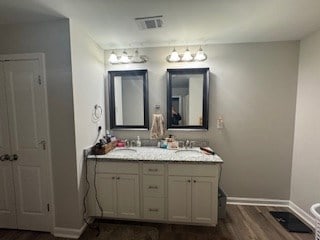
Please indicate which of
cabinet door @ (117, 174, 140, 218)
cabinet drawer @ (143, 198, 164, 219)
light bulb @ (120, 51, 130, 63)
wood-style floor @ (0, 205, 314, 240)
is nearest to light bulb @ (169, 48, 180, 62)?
light bulb @ (120, 51, 130, 63)

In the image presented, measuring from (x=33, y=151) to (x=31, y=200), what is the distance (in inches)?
24.6

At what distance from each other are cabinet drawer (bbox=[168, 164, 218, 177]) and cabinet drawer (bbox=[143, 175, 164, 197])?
18cm

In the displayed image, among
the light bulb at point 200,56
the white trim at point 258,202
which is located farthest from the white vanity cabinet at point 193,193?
the light bulb at point 200,56

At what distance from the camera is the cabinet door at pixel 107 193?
2301mm

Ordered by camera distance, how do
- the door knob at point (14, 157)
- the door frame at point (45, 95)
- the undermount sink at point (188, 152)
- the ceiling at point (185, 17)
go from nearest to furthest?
the ceiling at point (185, 17)
the door frame at point (45, 95)
the door knob at point (14, 157)
the undermount sink at point (188, 152)

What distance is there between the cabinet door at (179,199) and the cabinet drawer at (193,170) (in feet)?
0.25

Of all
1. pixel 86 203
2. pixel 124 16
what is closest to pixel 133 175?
Result: pixel 86 203

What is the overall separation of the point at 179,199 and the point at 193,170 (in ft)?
1.38

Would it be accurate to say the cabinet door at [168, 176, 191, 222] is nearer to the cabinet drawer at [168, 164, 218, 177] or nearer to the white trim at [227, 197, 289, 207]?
the cabinet drawer at [168, 164, 218, 177]

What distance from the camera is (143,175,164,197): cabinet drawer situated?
7.34 ft

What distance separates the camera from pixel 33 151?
2117 millimetres

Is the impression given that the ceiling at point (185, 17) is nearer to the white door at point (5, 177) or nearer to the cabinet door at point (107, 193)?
the white door at point (5, 177)

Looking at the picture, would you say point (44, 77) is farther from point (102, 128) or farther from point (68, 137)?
point (102, 128)

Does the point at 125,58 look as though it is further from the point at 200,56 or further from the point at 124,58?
the point at 200,56
